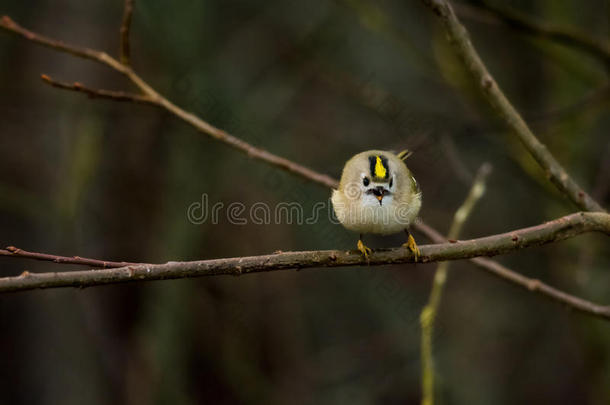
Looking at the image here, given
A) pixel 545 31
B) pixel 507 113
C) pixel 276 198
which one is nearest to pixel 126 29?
pixel 507 113

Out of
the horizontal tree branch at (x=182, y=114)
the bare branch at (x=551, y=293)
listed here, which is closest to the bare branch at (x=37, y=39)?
the horizontal tree branch at (x=182, y=114)

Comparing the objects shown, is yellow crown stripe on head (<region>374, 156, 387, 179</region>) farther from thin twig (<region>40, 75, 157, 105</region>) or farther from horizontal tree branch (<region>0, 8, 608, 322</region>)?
thin twig (<region>40, 75, 157, 105</region>)

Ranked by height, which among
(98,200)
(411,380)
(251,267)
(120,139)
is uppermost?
(120,139)

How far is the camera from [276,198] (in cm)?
652

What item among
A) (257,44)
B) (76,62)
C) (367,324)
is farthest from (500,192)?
(76,62)

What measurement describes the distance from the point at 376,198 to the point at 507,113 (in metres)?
0.76

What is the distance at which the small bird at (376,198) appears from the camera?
9.84 feet

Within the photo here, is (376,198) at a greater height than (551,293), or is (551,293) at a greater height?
(376,198)

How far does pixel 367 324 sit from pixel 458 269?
61.0 inches

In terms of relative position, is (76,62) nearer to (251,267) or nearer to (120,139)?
(120,139)

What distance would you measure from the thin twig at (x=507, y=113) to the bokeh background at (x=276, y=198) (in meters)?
1.33

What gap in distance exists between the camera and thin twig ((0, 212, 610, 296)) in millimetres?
2041

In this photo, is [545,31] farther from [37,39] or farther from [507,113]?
[37,39]

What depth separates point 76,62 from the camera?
20.6ft
